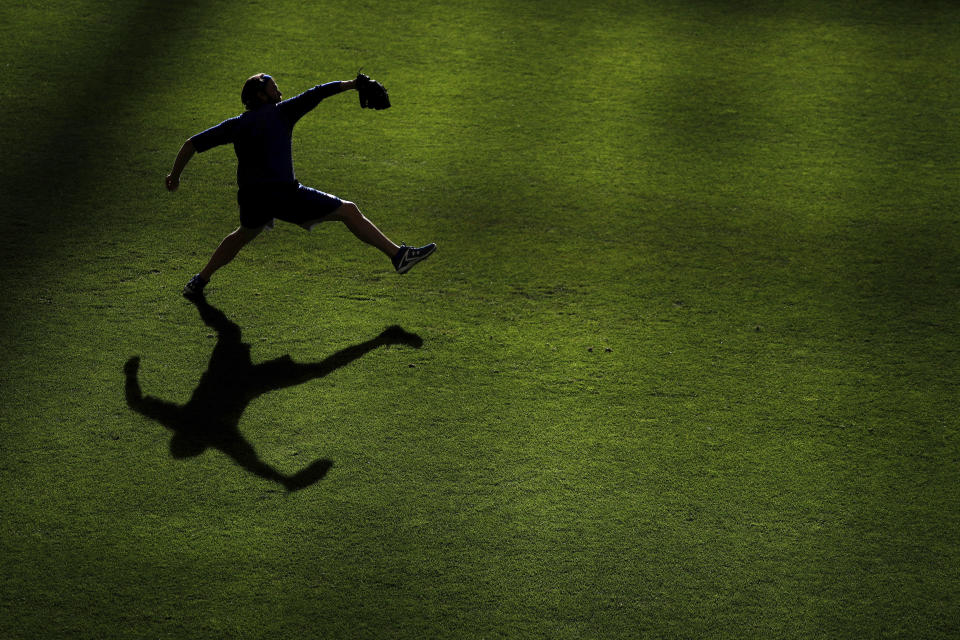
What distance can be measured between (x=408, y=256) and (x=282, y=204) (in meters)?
0.71

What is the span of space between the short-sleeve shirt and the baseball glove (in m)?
0.11

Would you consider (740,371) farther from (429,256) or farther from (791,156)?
(791,156)

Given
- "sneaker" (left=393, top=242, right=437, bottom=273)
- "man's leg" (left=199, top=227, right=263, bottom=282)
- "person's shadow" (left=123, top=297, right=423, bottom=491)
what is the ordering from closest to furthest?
"person's shadow" (left=123, top=297, right=423, bottom=491) < "man's leg" (left=199, top=227, right=263, bottom=282) < "sneaker" (left=393, top=242, right=437, bottom=273)

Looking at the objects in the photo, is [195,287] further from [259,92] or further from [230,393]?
[259,92]

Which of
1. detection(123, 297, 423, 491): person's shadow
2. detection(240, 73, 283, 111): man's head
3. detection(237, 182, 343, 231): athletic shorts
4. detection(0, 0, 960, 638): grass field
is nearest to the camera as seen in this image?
detection(0, 0, 960, 638): grass field

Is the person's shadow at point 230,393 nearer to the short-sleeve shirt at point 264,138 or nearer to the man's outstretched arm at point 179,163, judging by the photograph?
the man's outstretched arm at point 179,163

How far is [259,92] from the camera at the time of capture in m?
4.45

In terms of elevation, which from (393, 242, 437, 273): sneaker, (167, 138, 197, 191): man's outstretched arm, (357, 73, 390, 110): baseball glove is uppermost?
(357, 73, 390, 110): baseball glove

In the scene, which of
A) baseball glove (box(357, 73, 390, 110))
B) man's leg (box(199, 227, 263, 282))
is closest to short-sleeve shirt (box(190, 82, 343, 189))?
baseball glove (box(357, 73, 390, 110))

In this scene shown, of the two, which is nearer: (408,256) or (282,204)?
(282,204)

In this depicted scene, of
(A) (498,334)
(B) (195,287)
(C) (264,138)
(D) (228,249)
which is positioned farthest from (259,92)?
(A) (498,334)

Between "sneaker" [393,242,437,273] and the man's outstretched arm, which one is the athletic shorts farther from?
"sneaker" [393,242,437,273]

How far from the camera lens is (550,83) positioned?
22.3 feet

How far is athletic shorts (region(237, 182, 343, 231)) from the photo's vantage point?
4555 mm
